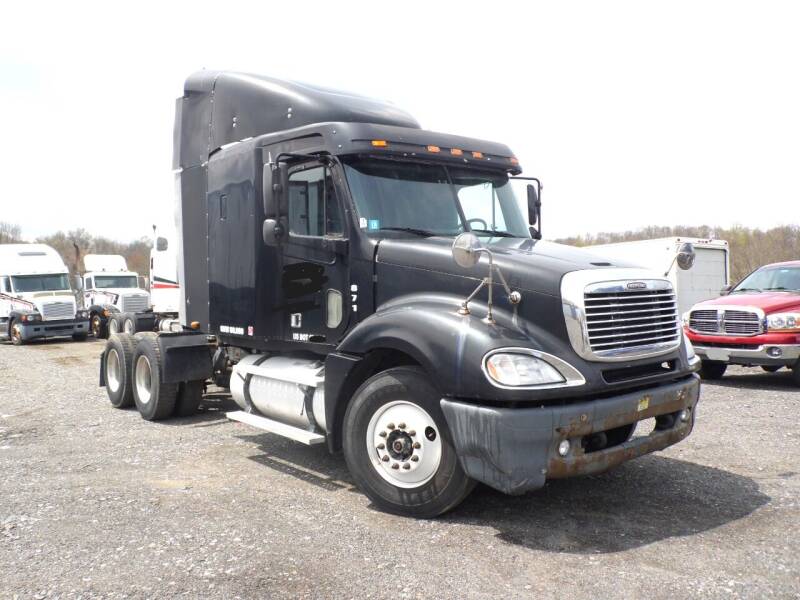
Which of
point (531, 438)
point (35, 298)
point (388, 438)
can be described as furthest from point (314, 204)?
point (35, 298)

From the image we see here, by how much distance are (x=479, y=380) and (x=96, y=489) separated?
3.39 metres

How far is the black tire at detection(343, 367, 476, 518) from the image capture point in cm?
479

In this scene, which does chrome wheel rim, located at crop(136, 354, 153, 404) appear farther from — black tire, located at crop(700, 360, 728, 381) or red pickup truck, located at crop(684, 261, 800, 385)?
black tire, located at crop(700, 360, 728, 381)

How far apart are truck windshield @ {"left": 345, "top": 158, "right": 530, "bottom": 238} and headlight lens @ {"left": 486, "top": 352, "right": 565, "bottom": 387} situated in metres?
1.71

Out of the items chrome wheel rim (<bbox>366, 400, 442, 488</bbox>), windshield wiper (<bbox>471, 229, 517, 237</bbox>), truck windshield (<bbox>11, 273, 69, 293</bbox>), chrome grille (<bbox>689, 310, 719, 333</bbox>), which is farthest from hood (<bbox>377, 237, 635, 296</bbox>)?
truck windshield (<bbox>11, 273, 69, 293</bbox>)

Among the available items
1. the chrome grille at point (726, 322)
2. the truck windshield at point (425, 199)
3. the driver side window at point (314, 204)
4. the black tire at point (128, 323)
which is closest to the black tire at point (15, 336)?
Result: the black tire at point (128, 323)

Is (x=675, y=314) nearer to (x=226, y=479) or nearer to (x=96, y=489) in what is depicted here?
(x=226, y=479)

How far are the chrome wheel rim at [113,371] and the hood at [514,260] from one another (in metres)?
5.41

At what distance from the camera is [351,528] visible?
4.81m

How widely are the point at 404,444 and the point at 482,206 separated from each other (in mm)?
2407

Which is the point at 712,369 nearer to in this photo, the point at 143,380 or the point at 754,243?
the point at 143,380

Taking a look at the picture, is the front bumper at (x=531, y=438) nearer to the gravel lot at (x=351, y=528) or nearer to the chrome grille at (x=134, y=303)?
the gravel lot at (x=351, y=528)

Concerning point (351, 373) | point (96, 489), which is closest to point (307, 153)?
point (351, 373)

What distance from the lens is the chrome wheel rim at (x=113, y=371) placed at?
373 inches
